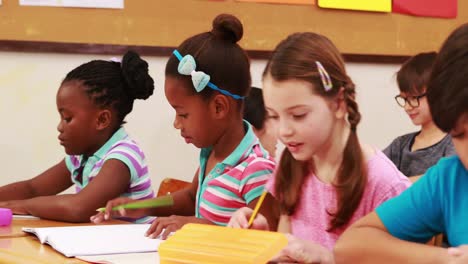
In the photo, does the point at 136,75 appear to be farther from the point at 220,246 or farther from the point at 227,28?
the point at 220,246

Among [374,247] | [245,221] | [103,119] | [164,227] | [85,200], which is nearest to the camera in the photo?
[374,247]

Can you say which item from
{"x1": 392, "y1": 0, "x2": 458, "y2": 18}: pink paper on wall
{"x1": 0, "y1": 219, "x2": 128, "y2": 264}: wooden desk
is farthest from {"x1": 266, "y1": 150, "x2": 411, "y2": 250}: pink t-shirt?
{"x1": 392, "y1": 0, "x2": 458, "y2": 18}: pink paper on wall

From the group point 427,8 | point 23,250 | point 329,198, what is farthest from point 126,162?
point 427,8

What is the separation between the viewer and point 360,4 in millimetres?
2900

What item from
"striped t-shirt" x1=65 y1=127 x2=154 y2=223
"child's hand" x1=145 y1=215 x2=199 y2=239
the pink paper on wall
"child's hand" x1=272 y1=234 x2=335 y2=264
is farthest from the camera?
the pink paper on wall

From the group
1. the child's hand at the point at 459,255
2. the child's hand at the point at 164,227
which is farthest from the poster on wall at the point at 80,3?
the child's hand at the point at 459,255

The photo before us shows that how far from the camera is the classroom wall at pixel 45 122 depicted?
98.7 inches

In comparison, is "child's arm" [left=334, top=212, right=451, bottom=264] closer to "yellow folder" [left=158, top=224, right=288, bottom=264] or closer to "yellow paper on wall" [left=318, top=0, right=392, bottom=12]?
"yellow folder" [left=158, top=224, right=288, bottom=264]

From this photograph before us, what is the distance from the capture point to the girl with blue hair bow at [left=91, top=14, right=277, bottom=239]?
169 centimetres

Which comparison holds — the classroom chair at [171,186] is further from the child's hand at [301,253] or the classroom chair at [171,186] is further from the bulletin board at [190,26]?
the child's hand at [301,253]

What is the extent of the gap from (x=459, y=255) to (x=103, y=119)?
1.33 m

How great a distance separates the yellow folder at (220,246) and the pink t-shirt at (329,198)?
34cm

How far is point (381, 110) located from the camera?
3.09 m

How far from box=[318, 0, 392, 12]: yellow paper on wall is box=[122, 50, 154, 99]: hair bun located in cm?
98
